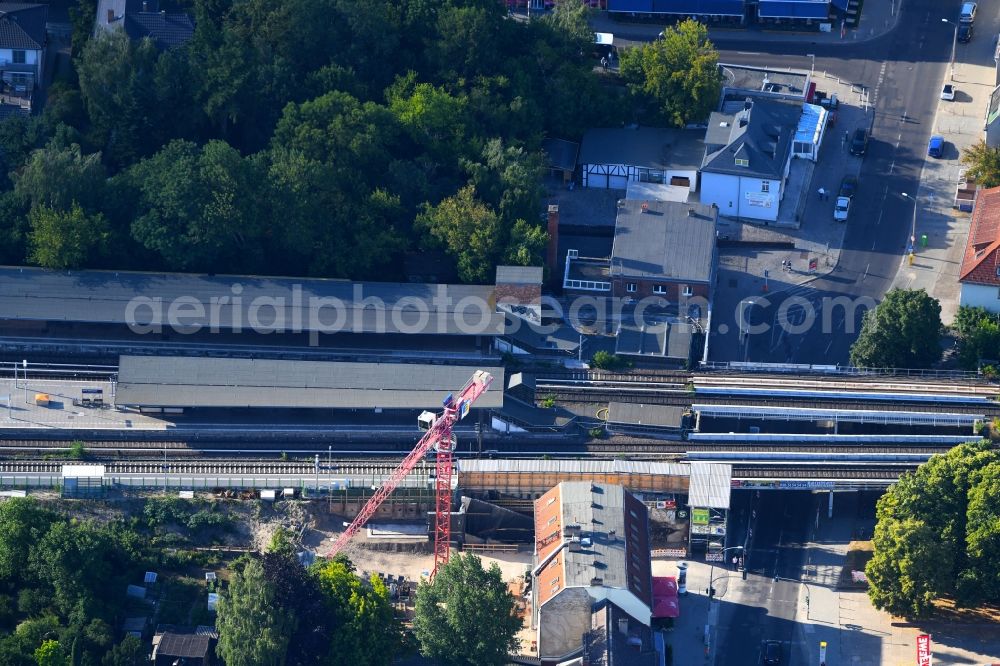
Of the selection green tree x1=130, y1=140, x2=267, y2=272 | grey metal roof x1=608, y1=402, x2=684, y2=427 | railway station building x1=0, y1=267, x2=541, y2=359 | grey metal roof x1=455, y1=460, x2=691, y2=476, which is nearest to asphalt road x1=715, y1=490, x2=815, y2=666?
grey metal roof x1=455, y1=460, x2=691, y2=476

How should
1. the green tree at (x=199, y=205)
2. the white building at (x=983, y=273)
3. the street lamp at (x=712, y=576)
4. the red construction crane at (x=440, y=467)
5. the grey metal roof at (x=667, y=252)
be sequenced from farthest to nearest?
the grey metal roof at (x=667, y=252)
the white building at (x=983, y=273)
the green tree at (x=199, y=205)
the street lamp at (x=712, y=576)
the red construction crane at (x=440, y=467)

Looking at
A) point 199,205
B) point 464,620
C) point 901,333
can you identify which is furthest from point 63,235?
point 901,333

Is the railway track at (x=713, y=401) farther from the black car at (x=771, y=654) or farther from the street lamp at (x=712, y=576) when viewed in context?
the black car at (x=771, y=654)

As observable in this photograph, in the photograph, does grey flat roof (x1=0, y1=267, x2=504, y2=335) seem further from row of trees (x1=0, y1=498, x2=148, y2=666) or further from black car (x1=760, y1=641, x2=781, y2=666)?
black car (x1=760, y1=641, x2=781, y2=666)

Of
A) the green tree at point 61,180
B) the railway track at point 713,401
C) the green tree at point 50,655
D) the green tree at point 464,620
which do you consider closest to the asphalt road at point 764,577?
the railway track at point 713,401

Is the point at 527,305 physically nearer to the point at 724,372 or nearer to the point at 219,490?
the point at 724,372

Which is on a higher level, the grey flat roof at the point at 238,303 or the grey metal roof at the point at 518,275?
the grey metal roof at the point at 518,275
